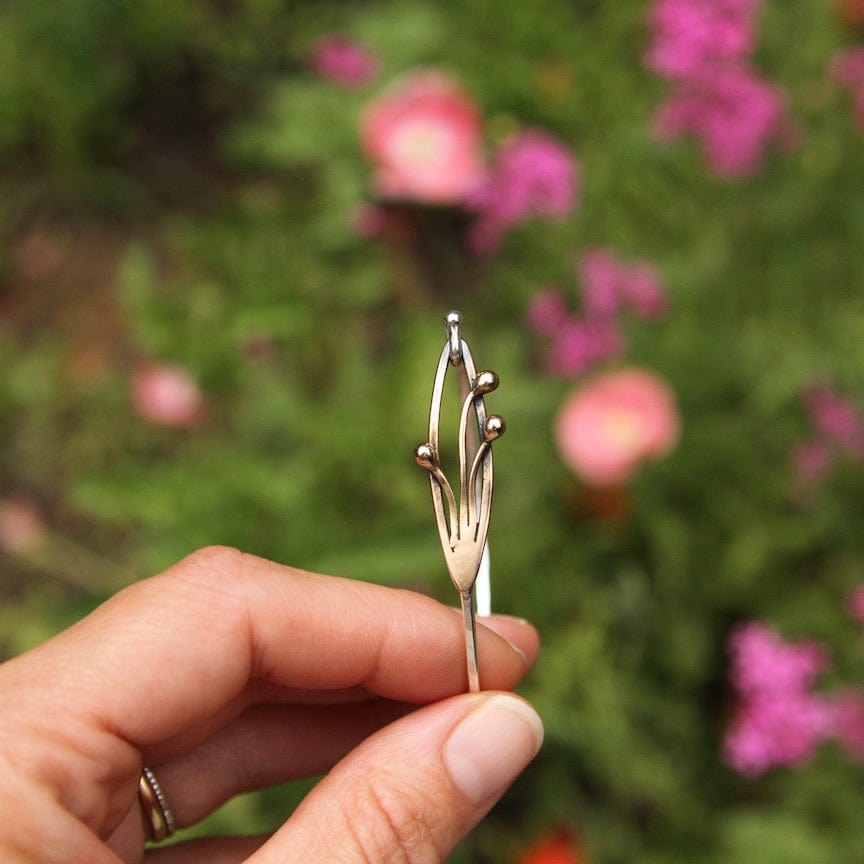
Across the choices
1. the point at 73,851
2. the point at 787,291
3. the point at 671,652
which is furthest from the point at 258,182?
the point at 73,851

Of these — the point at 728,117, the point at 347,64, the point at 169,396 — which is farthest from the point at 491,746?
the point at 347,64

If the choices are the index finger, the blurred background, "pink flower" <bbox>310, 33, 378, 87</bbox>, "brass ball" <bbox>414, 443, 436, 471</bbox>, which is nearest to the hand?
the index finger

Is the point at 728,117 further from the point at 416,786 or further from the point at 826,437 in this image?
the point at 416,786

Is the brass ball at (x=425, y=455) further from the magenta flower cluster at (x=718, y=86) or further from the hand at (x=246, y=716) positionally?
the magenta flower cluster at (x=718, y=86)

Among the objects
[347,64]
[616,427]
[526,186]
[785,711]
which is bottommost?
[785,711]

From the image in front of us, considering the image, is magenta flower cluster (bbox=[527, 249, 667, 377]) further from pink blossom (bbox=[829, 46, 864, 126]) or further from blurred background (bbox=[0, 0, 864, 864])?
pink blossom (bbox=[829, 46, 864, 126])

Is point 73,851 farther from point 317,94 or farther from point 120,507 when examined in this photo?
point 317,94
